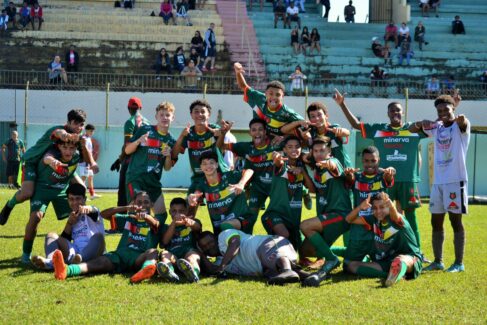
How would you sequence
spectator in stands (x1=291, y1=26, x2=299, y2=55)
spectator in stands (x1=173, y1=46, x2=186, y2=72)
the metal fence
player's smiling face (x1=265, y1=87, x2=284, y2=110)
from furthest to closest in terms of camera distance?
spectator in stands (x1=291, y1=26, x2=299, y2=55) < spectator in stands (x1=173, y1=46, x2=186, y2=72) < the metal fence < player's smiling face (x1=265, y1=87, x2=284, y2=110)

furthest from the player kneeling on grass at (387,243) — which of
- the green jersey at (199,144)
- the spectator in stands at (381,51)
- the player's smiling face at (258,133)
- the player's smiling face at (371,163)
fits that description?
the spectator in stands at (381,51)

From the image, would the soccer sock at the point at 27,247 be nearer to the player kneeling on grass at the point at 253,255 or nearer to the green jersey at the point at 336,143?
the player kneeling on grass at the point at 253,255

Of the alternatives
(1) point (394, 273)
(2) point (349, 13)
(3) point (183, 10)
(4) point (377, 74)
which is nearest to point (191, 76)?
(4) point (377, 74)

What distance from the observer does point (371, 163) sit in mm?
9172

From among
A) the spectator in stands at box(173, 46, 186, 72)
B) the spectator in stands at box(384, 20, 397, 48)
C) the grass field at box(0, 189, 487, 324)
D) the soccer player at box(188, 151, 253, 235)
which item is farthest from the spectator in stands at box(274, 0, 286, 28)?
the grass field at box(0, 189, 487, 324)

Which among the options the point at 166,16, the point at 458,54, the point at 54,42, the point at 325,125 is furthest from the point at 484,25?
the point at 325,125

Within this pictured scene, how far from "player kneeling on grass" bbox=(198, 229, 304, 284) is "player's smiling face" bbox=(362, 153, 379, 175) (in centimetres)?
145

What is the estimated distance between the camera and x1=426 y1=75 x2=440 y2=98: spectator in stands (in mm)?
27406

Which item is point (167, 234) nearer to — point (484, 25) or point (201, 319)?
point (201, 319)

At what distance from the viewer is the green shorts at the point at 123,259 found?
863 centimetres

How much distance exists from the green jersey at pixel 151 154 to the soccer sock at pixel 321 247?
2.52 metres

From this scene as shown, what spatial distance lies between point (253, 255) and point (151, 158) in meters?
2.51

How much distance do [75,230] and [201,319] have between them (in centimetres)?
331

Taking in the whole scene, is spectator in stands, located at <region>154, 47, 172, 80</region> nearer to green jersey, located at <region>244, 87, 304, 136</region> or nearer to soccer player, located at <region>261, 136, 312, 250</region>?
green jersey, located at <region>244, 87, 304, 136</region>
